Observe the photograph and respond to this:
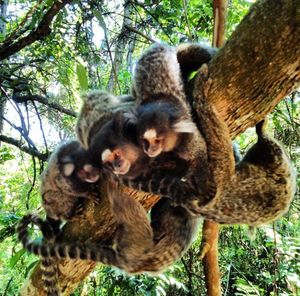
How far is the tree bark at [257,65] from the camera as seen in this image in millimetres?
1736

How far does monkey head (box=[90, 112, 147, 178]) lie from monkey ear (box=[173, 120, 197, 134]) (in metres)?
0.32

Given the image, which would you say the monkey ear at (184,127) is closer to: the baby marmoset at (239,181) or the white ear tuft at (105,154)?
the baby marmoset at (239,181)

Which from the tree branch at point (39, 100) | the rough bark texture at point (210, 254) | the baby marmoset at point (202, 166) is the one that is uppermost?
the tree branch at point (39, 100)

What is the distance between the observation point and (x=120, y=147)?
8.65ft

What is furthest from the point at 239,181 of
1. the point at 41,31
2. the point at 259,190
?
the point at 41,31

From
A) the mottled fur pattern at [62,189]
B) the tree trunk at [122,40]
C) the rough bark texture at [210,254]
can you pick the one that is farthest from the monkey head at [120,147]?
the tree trunk at [122,40]

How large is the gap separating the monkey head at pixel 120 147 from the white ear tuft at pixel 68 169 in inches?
16.7

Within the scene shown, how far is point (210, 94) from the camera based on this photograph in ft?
6.68

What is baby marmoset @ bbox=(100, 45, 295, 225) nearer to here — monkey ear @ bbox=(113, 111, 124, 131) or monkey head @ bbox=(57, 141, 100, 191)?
monkey ear @ bbox=(113, 111, 124, 131)

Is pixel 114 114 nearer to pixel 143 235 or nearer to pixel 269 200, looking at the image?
pixel 143 235

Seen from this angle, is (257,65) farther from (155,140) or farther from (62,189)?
(62,189)

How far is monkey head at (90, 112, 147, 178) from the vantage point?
8.50 ft

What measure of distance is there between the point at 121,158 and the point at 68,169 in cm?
73

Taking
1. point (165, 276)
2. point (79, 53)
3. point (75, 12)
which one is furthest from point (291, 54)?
point (75, 12)
